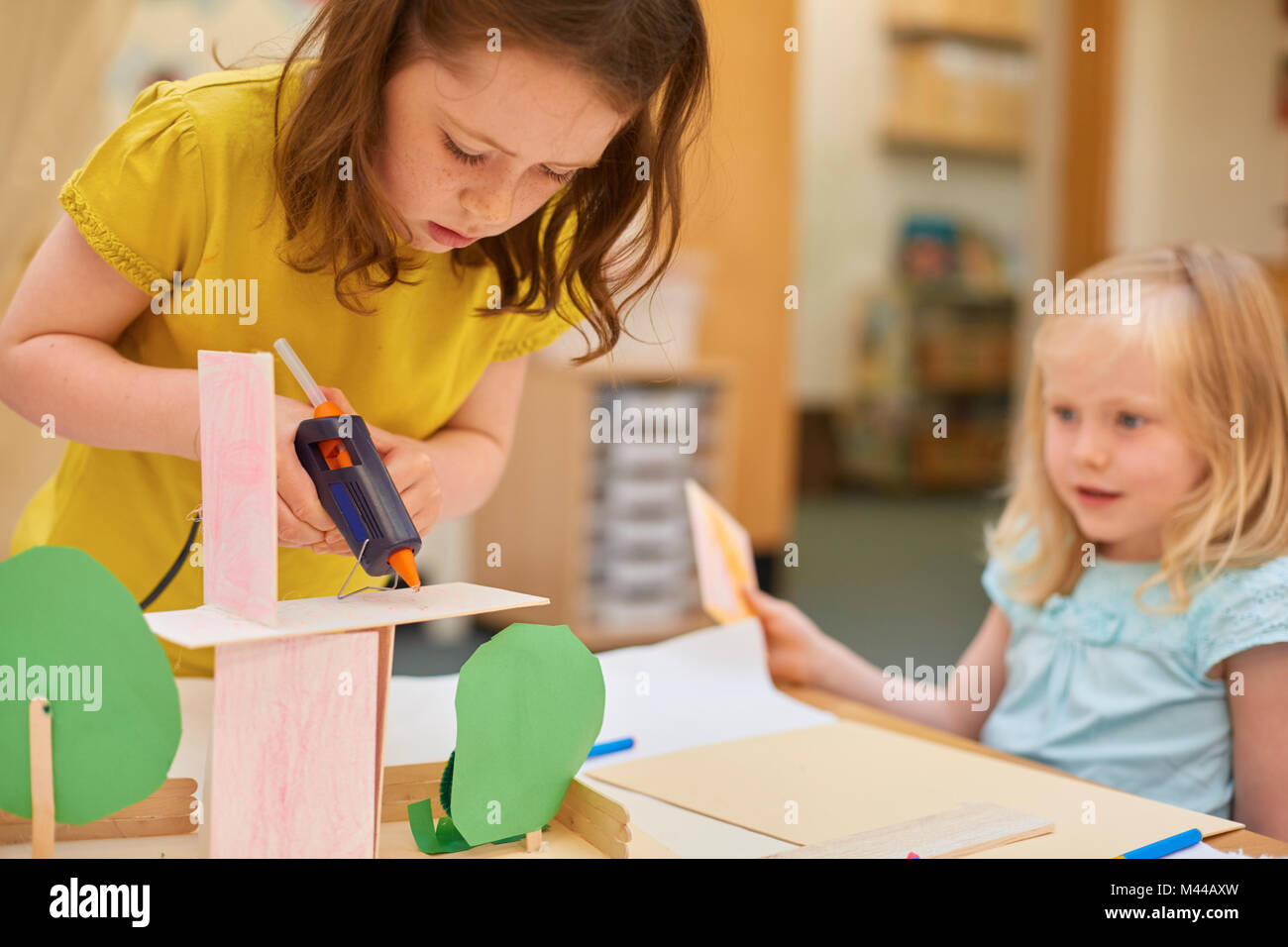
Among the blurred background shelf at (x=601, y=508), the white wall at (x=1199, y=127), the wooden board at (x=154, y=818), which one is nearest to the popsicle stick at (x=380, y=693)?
the wooden board at (x=154, y=818)

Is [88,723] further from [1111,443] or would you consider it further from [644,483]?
[644,483]

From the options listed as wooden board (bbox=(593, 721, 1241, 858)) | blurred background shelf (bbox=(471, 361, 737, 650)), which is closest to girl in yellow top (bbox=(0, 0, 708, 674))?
wooden board (bbox=(593, 721, 1241, 858))

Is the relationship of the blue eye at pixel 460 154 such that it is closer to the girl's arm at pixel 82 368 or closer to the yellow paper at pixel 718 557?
the girl's arm at pixel 82 368

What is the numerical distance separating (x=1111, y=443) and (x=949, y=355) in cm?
416

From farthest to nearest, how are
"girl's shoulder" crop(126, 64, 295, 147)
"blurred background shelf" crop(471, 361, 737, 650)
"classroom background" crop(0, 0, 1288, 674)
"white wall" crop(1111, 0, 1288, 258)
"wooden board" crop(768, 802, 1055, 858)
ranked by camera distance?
1. "blurred background shelf" crop(471, 361, 737, 650)
2. "white wall" crop(1111, 0, 1288, 258)
3. "classroom background" crop(0, 0, 1288, 674)
4. "girl's shoulder" crop(126, 64, 295, 147)
5. "wooden board" crop(768, 802, 1055, 858)

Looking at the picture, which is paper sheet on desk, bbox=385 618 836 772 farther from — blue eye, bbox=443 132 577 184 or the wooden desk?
blue eye, bbox=443 132 577 184

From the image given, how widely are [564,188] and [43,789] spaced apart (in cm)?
50

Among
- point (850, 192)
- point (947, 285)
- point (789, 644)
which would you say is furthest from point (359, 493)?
point (947, 285)

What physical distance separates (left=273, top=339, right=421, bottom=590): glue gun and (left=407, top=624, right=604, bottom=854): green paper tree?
0.06 metres

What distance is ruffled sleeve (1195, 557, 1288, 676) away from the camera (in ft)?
2.69

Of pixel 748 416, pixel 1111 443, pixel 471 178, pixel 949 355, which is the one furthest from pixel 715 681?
pixel 949 355

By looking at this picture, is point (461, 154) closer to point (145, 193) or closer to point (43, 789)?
point (145, 193)

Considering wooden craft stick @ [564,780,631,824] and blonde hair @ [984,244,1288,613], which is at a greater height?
blonde hair @ [984,244,1288,613]

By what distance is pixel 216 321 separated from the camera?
0.77 m
